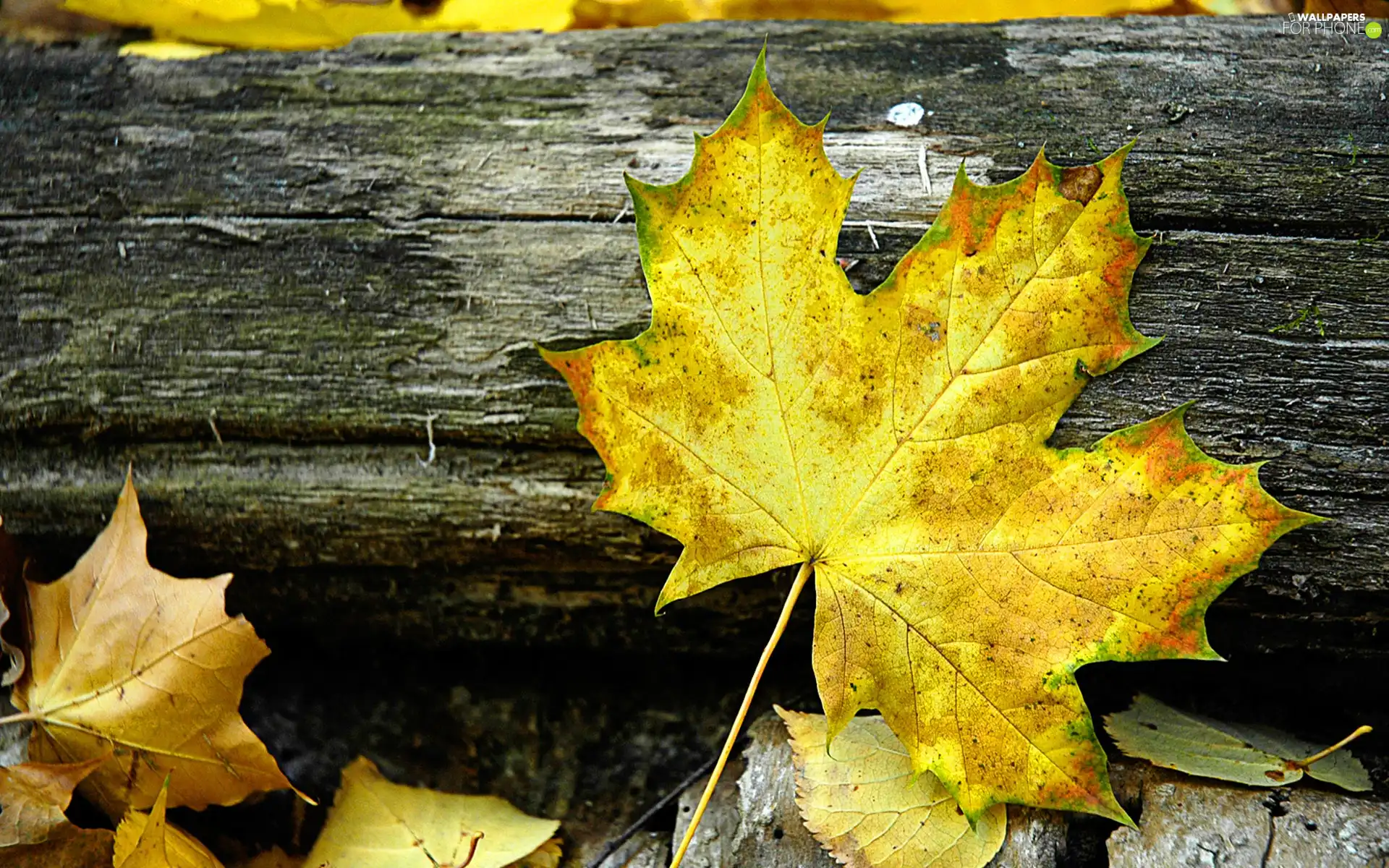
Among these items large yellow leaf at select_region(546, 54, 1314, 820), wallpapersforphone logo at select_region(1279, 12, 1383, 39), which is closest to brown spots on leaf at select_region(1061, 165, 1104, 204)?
large yellow leaf at select_region(546, 54, 1314, 820)

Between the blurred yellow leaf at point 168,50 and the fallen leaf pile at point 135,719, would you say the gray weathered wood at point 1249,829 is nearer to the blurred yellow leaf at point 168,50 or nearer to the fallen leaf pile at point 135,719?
the fallen leaf pile at point 135,719

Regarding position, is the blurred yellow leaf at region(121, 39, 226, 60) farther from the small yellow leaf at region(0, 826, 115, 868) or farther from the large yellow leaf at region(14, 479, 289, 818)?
the small yellow leaf at region(0, 826, 115, 868)

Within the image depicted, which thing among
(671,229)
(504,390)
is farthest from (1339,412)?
(504,390)

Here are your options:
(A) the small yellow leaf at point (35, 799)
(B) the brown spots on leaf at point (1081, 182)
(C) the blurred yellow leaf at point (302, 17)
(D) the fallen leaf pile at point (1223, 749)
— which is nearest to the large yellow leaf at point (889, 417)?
(B) the brown spots on leaf at point (1081, 182)

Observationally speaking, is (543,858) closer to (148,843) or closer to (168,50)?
(148,843)

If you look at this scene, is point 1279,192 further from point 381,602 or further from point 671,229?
point 381,602
